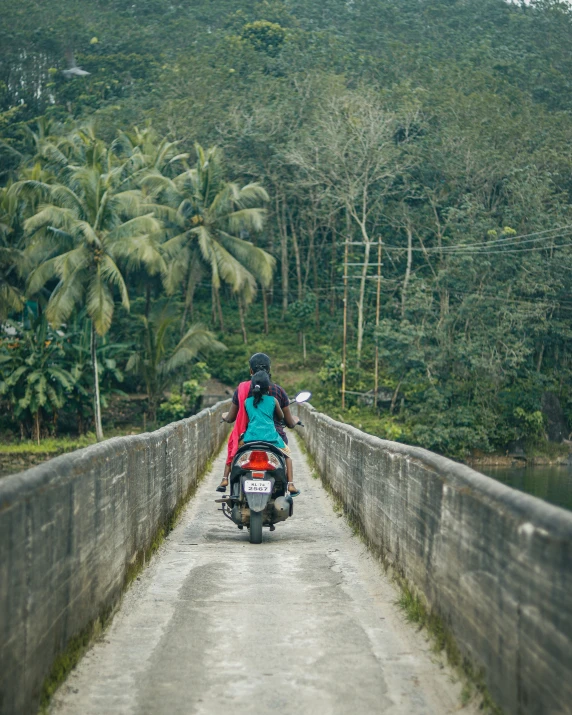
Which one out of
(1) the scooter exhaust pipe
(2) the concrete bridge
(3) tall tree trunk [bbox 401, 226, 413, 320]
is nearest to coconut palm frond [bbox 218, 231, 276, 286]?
(3) tall tree trunk [bbox 401, 226, 413, 320]

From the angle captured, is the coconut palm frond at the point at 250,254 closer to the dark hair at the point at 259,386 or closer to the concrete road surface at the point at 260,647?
the dark hair at the point at 259,386

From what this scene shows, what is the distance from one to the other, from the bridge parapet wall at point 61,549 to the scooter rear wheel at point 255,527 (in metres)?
1.46

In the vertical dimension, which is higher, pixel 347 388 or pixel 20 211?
pixel 20 211

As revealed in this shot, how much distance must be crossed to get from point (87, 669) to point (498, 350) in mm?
37977

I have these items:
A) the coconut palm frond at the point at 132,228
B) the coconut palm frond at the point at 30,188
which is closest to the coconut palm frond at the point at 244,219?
the coconut palm frond at the point at 132,228

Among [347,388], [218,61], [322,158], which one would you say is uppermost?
[218,61]

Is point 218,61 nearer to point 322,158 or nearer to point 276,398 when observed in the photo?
point 322,158

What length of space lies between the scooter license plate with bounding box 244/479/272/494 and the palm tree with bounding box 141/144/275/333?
1324 inches

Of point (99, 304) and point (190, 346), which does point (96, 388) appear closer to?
point (99, 304)

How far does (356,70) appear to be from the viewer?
60156 millimetres

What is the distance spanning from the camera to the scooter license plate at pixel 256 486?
30.3 feet

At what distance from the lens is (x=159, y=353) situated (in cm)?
4153

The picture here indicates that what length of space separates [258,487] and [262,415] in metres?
0.70

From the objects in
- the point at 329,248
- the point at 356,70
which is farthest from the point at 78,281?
the point at 356,70
